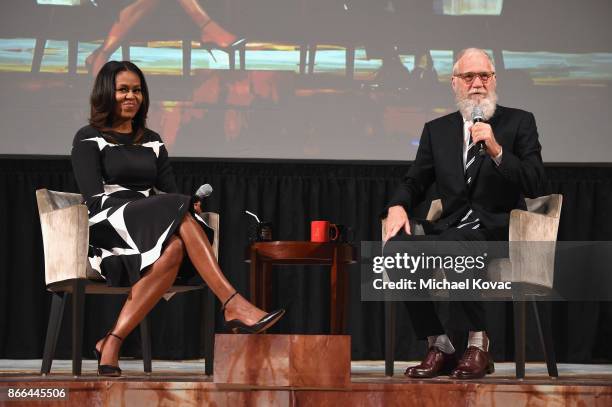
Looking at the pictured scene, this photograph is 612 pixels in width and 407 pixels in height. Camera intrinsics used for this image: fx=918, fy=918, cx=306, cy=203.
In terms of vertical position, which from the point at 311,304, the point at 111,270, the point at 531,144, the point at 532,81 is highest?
the point at 532,81

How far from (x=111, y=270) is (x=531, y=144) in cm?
169

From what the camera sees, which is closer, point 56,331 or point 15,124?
point 56,331

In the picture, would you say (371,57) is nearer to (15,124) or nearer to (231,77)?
(231,77)

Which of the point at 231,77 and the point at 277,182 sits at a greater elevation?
the point at 231,77

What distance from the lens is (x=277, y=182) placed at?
5.75 meters

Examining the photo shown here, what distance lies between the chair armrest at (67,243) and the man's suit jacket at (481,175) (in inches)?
47.3

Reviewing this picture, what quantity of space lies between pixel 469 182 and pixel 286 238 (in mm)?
2214

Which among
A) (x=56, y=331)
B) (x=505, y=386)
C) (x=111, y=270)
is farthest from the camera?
(x=56, y=331)

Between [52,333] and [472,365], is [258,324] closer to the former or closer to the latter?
[472,365]

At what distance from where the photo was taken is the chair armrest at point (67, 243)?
139 inches

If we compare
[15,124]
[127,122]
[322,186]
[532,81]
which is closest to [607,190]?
[532,81]

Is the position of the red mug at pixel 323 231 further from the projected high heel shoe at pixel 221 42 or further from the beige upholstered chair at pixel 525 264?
the projected high heel shoe at pixel 221 42

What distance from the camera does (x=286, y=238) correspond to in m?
5.69

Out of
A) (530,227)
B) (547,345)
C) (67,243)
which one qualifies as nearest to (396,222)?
(530,227)
